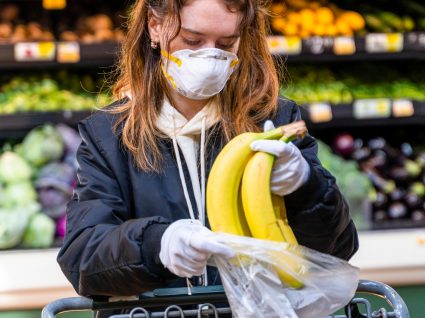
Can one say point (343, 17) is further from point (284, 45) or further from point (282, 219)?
point (282, 219)

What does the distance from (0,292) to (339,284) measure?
7.95ft

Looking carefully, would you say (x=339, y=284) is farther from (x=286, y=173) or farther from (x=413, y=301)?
(x=413, y=301)

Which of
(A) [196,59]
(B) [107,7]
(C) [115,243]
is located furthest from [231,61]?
(B) [107,7]

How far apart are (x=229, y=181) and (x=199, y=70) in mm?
362

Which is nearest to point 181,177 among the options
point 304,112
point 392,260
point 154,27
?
point 154,27

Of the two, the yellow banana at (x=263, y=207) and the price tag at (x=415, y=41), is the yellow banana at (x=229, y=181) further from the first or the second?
the price tag at (x=415, y=41)

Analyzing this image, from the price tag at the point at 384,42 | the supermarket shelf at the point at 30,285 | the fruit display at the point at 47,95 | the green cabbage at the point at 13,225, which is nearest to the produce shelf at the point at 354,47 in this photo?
the price tag at the point at 384,42

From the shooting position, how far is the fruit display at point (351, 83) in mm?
5000

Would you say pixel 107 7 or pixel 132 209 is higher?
pixel 132 209

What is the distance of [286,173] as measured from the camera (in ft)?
6.33

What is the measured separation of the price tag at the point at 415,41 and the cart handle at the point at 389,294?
293 cm

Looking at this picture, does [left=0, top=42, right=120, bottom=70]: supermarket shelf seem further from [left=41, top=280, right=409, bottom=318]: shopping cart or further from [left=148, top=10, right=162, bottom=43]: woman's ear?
[left=41, top=280, right=409, bottom=318]: shopping cart

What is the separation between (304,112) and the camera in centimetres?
477

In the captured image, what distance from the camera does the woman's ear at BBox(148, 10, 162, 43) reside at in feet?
7.57
